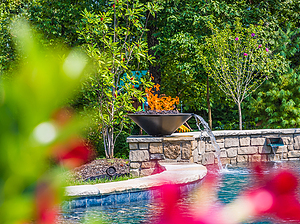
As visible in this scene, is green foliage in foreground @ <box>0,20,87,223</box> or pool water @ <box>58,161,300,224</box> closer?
green foliage in foreground @ <box>0,20,87,223</box>

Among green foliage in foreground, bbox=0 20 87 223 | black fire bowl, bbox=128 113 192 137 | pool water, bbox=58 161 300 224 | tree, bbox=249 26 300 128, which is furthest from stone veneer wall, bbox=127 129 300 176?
green foliage in foreground, bbox=0 20 87 223

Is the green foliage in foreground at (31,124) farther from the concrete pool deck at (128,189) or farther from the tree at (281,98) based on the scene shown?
the tree at (281,98)

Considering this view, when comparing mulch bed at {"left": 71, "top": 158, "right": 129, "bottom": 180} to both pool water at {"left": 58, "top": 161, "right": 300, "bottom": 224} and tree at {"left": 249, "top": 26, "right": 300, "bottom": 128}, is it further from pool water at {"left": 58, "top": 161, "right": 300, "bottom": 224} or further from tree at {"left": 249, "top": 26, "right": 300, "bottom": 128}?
tree at {"left": 249, "top": 26, "right": 300, "bottom": 128}

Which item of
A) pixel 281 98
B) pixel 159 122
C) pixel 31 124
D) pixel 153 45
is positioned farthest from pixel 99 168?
pixel 281 98

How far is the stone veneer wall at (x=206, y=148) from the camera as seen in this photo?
5590 mm

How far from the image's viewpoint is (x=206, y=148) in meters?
7.18

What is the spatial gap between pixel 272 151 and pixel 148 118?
343 centimetres

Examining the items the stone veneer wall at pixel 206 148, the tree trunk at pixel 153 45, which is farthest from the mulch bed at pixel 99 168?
the tree trunk at pixel 153 45

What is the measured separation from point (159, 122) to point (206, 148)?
1803 millimetres

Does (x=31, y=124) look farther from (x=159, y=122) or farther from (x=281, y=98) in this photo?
(x=281, y=98)

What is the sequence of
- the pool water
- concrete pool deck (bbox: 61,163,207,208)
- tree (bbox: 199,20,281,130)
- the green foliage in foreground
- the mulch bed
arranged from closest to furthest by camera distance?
the green foliage in foreground, the pool water, concrete pool deck (bbox: 61,163,207,208), the mulch bed, tree (bbox: 199,20,281,130)

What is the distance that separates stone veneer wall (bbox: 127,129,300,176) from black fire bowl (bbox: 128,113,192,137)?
0.60 feet

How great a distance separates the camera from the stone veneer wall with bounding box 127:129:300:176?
220 inches

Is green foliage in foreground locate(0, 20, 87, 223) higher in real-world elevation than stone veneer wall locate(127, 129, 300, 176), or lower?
higher
